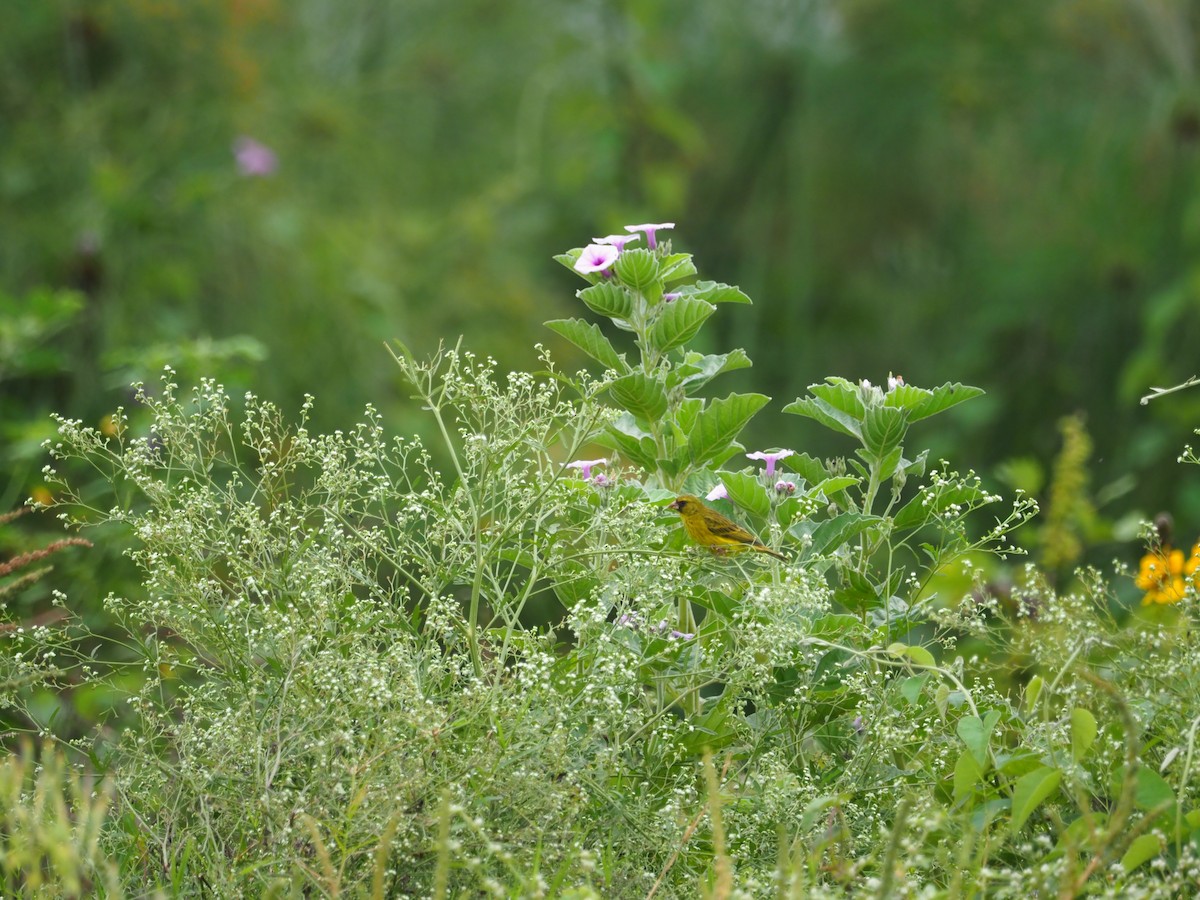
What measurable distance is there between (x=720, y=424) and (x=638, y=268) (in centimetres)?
19

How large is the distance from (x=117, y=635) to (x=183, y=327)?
1.19 m

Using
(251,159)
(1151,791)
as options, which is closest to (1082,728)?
(1151,791)

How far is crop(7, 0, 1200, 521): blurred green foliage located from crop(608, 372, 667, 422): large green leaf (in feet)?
8.17

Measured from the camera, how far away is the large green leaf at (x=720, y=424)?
59.7 inches

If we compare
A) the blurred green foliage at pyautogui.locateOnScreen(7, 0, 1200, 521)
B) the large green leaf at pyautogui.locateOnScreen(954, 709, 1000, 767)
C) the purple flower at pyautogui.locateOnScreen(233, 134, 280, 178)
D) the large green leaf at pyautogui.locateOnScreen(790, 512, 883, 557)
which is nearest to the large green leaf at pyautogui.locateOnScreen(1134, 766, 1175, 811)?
the large green leaf at pyautogui.locateOnScreen(954, 709, 1000, 767)

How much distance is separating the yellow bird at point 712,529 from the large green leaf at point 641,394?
108mm

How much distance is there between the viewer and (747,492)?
5.06ft

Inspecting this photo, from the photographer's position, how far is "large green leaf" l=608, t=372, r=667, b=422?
151cm

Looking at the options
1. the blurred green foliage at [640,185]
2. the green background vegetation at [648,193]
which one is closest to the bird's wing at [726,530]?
the green background vegetation at [648,193]

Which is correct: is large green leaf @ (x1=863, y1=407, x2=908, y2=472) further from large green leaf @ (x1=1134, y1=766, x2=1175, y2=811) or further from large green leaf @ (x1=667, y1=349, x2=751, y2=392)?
large green leaf @ (x1=1134, y1=766, x2=1175, y2=811)

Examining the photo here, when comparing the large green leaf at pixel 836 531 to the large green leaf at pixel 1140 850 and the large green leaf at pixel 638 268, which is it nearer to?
the large green leaf at pixel 638 268

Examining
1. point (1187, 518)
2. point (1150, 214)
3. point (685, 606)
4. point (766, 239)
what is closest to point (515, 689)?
point (685, 606)

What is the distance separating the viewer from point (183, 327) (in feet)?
13.1

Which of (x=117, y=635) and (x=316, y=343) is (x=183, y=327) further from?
(x=117, y=635)
